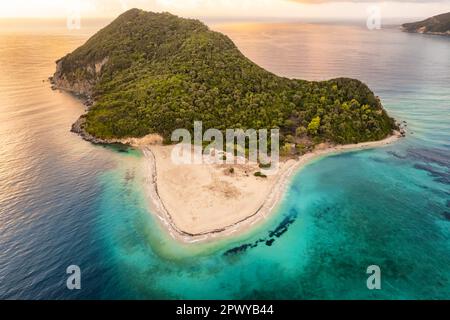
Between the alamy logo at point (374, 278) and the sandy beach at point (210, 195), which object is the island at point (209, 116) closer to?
the sandy beach at point (210, 195)

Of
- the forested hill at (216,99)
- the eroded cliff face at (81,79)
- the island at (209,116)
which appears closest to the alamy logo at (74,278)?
the island at (209,116)

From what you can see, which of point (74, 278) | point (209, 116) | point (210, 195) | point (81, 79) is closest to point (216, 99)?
point (209, 116)

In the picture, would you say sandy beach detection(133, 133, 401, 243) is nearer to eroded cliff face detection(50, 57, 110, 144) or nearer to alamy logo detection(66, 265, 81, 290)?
alamy logo detection(66, 265, 81, 290)

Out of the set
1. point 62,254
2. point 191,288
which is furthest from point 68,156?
point 191,288

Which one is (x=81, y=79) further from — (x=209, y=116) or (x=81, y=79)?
(x=209, y=116)

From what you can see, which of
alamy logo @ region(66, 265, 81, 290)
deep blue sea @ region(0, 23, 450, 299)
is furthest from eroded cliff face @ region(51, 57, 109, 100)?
alamy logo @ region(66, 265, 81, 290)
